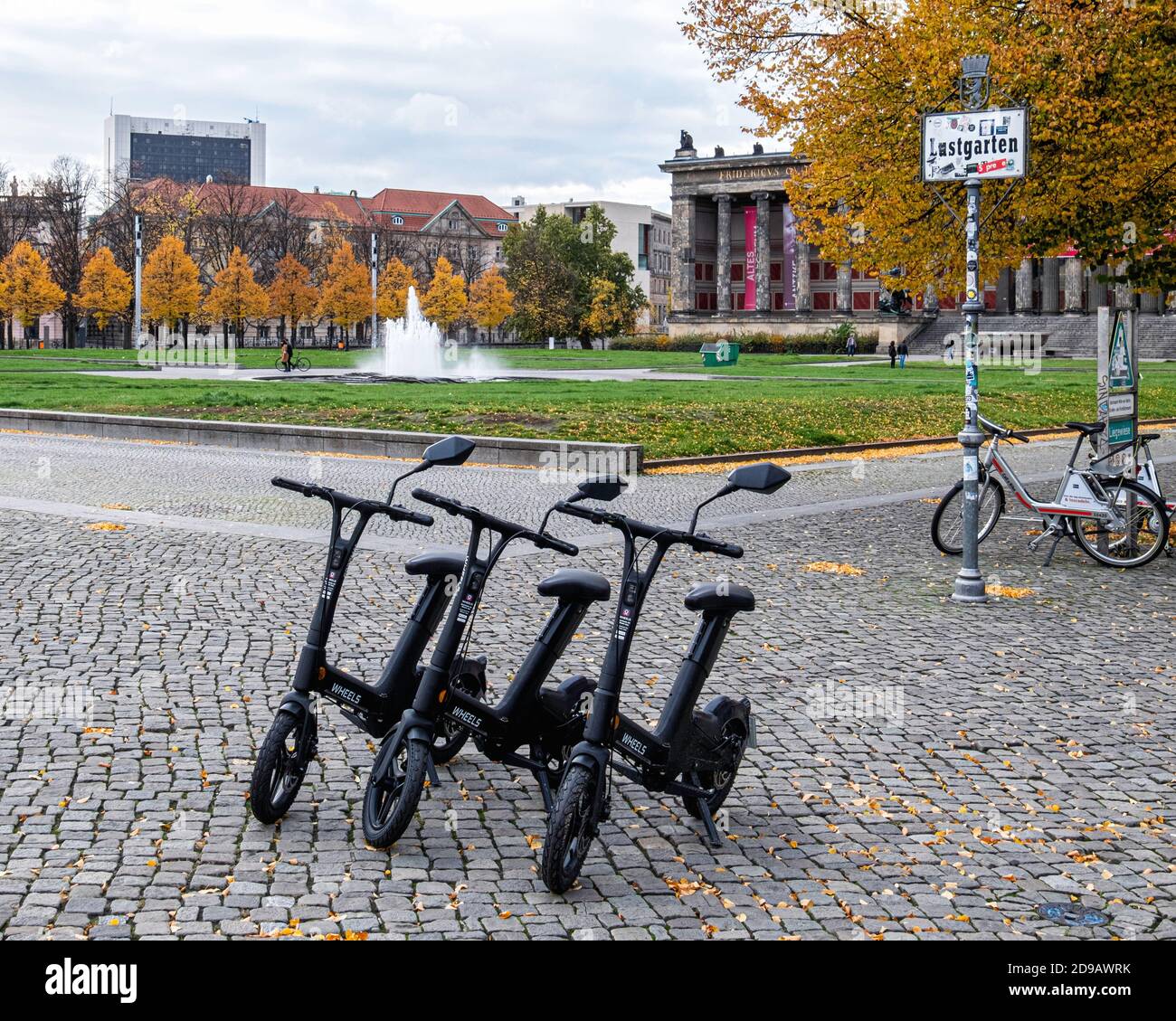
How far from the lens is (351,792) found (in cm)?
599

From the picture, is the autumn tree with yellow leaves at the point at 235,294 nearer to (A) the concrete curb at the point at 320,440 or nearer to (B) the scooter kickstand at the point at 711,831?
(A) the concrete curb at the point at 320,440

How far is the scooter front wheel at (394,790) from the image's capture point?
5203mm

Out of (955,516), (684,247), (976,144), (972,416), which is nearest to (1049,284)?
(684,247)

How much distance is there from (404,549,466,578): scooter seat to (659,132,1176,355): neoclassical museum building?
87758 mm

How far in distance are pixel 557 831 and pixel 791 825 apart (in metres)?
1.24

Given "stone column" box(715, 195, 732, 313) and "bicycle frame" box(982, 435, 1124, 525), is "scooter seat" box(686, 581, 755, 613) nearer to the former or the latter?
"bicycle frame" box(982, 435, 1124, 525)

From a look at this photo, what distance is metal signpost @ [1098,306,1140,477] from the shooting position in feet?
41.8

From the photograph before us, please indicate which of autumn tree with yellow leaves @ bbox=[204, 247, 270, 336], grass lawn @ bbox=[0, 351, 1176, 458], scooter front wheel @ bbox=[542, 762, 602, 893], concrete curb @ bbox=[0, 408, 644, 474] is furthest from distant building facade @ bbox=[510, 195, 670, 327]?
scooter front wheel @ bbox=[542, 762, 602, 893]

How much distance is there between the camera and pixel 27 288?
84750 millimetres

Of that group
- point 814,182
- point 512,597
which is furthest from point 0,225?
point 512,597

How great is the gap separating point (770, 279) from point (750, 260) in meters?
2.68

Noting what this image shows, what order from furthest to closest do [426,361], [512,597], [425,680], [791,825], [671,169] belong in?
[671,169] → [426,361] → [512,597] → [791,825] → [425,680]

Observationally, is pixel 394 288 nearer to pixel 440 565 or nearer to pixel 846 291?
pixel 846 291
